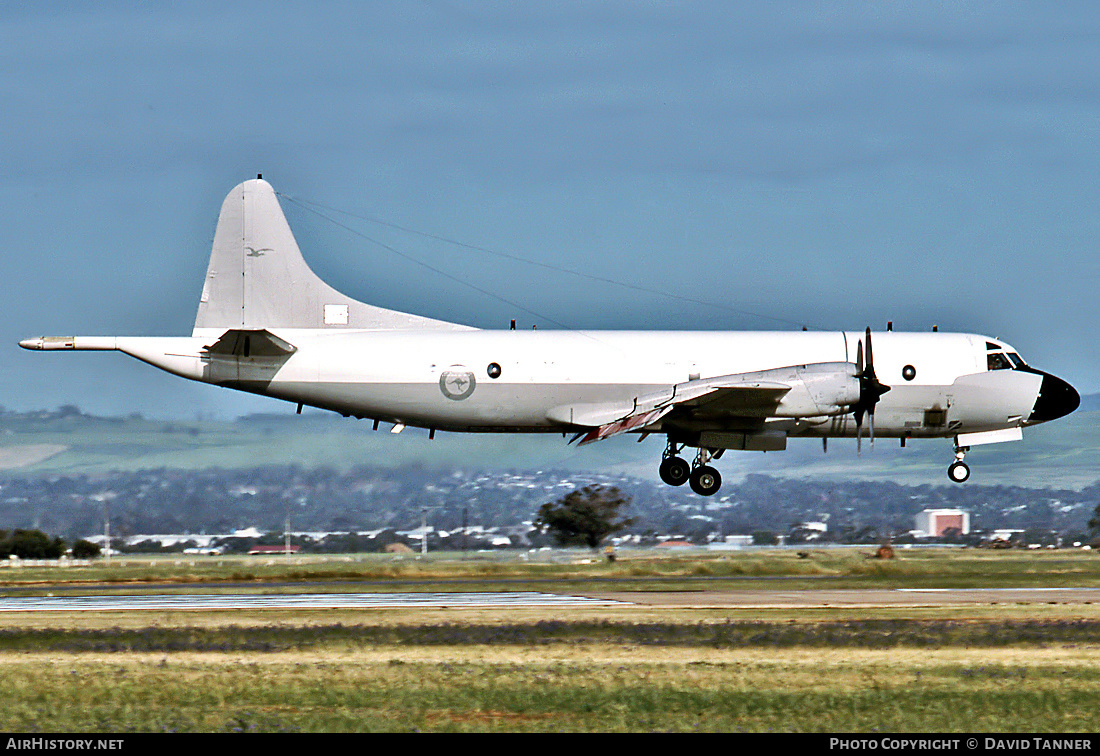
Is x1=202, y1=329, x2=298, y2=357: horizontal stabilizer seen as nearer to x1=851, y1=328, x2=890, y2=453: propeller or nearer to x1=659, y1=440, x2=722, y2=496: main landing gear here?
x1=659, y1=440, x2=722, y2=496: main landing gear

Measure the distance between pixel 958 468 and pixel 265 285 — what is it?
787 inches

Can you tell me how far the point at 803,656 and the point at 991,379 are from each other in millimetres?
17509

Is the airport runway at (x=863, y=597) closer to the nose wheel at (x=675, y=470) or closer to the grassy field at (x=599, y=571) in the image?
the grassy field at (x=599, y=571)

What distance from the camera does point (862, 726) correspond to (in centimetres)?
1441

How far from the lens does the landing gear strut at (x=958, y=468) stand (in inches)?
1378

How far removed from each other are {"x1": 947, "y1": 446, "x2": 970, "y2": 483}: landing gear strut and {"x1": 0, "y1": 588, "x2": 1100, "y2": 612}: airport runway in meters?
3.92

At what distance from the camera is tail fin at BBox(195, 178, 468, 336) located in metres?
33.3

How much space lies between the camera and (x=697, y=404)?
105 ft

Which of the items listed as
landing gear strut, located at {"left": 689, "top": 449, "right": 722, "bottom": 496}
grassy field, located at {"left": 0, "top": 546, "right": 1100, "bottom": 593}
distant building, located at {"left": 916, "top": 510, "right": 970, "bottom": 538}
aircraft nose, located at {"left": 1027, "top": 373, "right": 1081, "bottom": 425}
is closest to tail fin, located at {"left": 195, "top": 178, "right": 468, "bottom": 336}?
grassy field, located at {"left": 0, "top": 546, "right": 1100, "bottom": 593}

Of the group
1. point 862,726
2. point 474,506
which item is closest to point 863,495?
point 474,506

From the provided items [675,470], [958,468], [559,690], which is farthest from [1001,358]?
[559,690]

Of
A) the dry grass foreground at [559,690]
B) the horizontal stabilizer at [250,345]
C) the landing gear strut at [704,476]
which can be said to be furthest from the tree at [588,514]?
the dry grass foreground at [559,690]

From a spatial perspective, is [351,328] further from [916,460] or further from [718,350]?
[916,460]

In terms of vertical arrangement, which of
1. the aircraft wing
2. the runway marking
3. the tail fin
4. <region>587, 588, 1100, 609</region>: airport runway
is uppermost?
the tail fin
